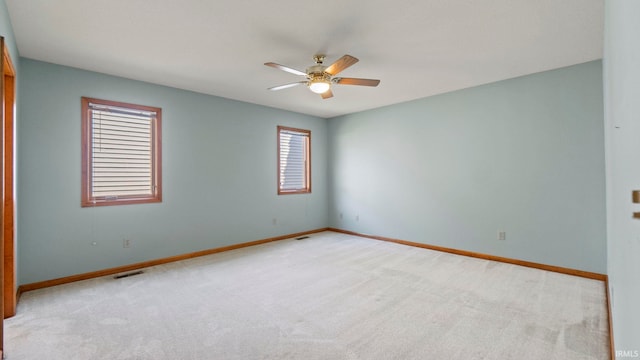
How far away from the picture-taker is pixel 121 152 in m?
3.81

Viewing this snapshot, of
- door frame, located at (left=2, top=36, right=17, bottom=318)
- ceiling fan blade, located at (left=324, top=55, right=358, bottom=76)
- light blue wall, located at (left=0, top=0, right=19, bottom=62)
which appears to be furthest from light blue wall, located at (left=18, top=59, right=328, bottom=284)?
ceiling fan blade, located at (left=324, top=55, right=358, bottom=76)

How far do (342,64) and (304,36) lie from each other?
43 centimetres

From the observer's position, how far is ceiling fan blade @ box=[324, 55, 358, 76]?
2.61 m

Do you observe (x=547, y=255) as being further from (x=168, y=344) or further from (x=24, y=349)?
(x=24, y=349)

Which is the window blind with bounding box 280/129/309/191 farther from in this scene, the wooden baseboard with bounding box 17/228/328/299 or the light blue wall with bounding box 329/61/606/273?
the wooden baseboard with bounding box 17/228/328/299

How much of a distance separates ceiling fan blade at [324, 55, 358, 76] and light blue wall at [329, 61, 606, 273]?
2.51 metres

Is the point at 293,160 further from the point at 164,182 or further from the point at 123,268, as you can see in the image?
the point at 123,268

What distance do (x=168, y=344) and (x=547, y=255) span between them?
4.26m

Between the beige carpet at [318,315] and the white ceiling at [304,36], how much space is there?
8.16 ft

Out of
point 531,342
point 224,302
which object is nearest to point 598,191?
point 531,342

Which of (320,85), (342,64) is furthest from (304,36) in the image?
(320,85)

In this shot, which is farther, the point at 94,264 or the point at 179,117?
the point at 179,117

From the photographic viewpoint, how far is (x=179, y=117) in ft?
14.1

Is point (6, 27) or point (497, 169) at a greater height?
point (6, 27)
